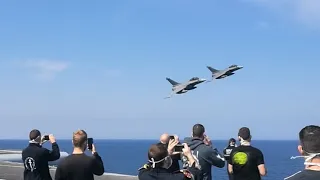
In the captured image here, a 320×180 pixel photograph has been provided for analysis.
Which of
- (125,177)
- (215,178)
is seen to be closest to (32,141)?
(125,177)

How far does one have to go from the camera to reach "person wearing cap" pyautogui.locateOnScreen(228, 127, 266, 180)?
26.1 ft

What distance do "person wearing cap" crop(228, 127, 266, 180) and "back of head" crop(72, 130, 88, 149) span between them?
108 inches

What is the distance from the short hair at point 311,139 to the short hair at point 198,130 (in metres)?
4.36

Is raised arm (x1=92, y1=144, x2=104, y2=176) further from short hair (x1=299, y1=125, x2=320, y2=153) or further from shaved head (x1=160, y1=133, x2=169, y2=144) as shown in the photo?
short hair (x1=299, y1=125, x2=320, y2=153)

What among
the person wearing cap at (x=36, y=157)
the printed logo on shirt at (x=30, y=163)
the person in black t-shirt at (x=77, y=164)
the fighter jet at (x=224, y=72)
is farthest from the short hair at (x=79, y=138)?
the fighter jet at (x=224, y=72)

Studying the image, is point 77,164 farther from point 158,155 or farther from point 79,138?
point 158,155

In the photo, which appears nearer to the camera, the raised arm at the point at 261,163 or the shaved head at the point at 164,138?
the shaved head at the point at 164,138

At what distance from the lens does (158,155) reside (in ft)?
17.9

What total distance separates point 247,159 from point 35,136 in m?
3.58

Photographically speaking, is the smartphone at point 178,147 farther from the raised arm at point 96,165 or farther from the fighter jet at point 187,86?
the fighter jet at point 187,86

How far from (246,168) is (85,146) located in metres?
2.83

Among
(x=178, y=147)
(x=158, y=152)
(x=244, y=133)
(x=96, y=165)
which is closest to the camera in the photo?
(x=158, y=152)

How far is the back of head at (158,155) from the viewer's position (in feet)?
17.9

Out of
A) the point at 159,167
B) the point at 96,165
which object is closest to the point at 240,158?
the point at 96,165
